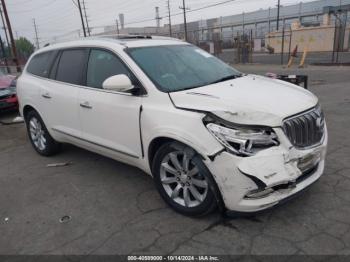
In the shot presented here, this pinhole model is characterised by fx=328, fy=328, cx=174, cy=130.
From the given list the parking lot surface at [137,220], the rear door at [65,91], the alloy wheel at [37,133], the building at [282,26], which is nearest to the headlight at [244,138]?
the parking lot surface at [137,220]

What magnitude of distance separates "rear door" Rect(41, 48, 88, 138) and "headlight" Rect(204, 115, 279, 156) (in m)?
2.21

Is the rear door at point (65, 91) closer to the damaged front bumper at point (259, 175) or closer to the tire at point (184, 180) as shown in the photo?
the tire at point (184, 180)

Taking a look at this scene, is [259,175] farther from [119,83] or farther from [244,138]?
[119,83]

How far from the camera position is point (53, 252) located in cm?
291

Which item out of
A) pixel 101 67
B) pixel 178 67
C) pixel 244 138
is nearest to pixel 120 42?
pixel 101 67

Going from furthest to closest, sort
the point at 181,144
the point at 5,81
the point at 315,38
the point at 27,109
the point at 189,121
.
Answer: the point at 315,38 → the point at 5,81 → the point at 27,109 → the point at 181,144 → the point at 189,121

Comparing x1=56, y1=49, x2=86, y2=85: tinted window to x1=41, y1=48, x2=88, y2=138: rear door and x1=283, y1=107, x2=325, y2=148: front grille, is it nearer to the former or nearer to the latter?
x1=41, y1=48, x2=88, y2=138: rear door

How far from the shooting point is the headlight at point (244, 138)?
8.93 ft

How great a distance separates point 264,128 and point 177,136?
2.54 ft

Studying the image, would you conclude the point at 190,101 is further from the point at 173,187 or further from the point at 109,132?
the point at 109,132

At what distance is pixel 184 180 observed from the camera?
3.22 m

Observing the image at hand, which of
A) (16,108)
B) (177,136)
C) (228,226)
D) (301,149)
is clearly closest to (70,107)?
(177,136)

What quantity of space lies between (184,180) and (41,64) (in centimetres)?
334

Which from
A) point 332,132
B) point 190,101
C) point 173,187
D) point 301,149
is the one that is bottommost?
point 332,132
